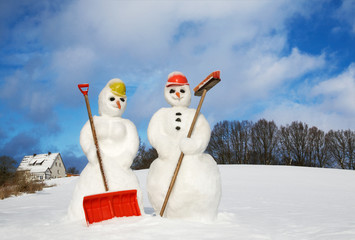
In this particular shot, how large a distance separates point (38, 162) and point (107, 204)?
1127 inches

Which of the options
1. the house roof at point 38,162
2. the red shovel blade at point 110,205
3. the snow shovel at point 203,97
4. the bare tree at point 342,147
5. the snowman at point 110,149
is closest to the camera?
the red shovel blade at point 110,205

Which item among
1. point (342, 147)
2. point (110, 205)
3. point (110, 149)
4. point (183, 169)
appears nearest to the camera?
point (110, 205)

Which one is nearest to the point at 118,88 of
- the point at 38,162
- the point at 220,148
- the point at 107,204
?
the point at 107,204

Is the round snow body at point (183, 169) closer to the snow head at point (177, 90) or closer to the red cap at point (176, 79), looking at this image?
the snow head at point (177, 90)

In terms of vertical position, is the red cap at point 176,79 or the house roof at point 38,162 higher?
the red cap at point 176,79

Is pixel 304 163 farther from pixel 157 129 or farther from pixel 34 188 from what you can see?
pixel 157 129

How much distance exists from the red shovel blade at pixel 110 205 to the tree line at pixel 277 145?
65.4 ft

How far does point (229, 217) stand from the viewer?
188 inches

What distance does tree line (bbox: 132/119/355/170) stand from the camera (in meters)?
24.0

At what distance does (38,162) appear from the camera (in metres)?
29.4

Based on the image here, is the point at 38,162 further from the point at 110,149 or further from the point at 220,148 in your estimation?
the point at 110,149

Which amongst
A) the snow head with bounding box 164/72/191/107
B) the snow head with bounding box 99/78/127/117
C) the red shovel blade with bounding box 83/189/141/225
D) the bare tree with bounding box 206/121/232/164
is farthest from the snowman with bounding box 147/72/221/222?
the bare tree with bounding box 206/121/232/164

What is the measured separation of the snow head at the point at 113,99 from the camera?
462cm

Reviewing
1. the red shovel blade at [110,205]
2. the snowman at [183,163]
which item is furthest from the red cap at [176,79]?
the red shovel blade at [110,205]
